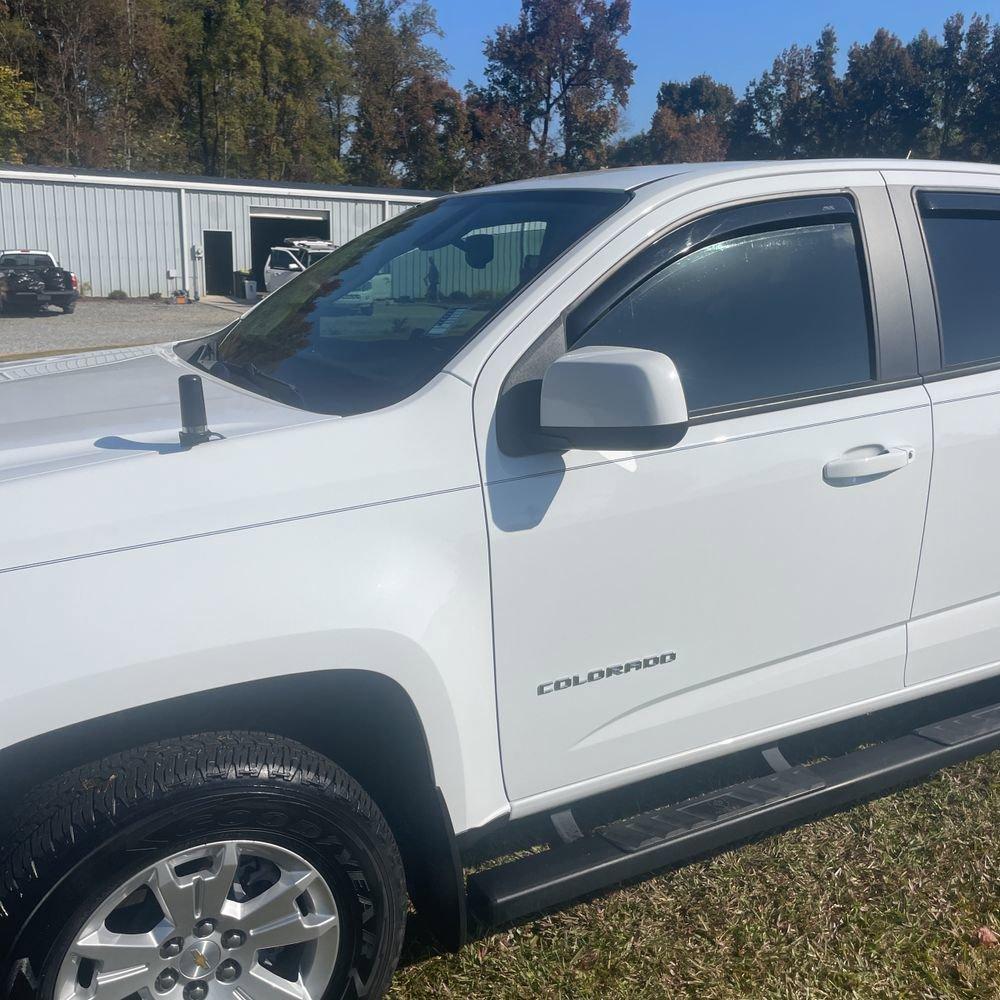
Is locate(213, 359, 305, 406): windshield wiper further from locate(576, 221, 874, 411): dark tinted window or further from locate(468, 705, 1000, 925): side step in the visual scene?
locate(468, 705, 1000, 925): side step

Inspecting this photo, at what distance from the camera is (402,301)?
284cm

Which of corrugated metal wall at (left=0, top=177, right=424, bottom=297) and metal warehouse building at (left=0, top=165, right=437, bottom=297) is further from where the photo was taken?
metal warehouse building at (left=0, top=165, right=437, bottom=297)

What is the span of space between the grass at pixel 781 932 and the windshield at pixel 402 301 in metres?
1.45

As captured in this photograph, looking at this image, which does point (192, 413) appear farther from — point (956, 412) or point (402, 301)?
point (956, 412)

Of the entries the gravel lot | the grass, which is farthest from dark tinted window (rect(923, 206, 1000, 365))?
the gravel lot

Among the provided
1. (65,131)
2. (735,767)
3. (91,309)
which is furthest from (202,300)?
(735,767)

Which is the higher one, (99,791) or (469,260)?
(469,260)

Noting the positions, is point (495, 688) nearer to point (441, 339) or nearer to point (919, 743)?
point (441, 339)

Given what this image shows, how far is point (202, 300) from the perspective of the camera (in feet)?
111

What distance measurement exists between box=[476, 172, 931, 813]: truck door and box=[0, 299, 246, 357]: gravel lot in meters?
14.0

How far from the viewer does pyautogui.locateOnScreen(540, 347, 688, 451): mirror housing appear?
2.08 meters

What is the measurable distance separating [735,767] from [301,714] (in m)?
1.84

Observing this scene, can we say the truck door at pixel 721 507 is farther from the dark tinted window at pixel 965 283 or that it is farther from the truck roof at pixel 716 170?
the dark tinted window at pixel 965 283

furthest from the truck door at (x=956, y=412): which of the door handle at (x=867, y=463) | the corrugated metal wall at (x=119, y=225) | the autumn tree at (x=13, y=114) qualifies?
the autumn tree at (x=13, y=114)
